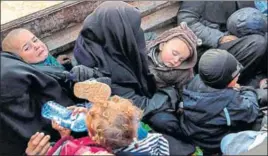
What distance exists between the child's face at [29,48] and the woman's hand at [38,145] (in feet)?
1.25

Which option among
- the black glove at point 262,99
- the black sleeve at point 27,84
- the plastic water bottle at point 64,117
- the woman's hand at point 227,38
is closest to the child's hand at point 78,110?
the plastic water bottle at point 64,117

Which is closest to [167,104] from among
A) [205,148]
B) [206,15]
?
[205,148]

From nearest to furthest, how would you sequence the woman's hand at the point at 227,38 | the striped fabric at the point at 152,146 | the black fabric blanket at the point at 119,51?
the striped fabric at the point at 152,146
the black fabric blanket at the point at 119,51
the woman's hand at the point at 227,38

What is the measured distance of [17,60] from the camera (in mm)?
2361

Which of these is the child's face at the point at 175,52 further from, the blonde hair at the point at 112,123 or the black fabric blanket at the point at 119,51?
the blonde hair at the point at 112,123

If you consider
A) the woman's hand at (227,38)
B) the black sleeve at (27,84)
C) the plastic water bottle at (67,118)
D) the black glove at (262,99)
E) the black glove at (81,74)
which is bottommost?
the black glove at (262,99)

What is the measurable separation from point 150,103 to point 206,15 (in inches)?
33.8

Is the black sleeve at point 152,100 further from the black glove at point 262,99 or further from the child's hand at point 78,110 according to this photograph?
the black glove at point 262,99

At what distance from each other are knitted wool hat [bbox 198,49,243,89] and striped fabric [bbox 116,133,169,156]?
358 millimetres

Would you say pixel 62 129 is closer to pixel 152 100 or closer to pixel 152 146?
pixel 152 146

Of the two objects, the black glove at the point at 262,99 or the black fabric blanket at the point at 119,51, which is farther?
the black glove at the point at 262,99

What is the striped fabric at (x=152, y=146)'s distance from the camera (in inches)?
87.1

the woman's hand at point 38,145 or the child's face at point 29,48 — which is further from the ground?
the child's face at point 29,48

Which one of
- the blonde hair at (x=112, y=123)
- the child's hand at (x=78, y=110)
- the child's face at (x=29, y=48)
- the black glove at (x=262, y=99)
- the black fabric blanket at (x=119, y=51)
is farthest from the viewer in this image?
the black glove at (x=262, y=99)
